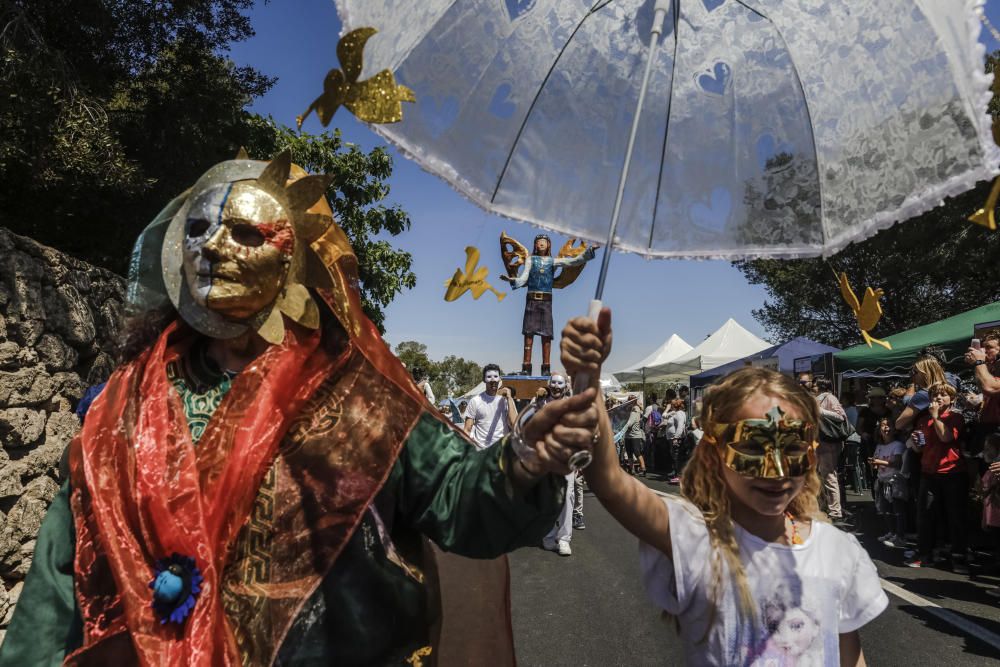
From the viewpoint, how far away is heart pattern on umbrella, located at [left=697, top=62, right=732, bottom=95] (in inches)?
66.5

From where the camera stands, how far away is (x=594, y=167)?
1.75 meters

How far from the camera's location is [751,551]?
1.72 meters

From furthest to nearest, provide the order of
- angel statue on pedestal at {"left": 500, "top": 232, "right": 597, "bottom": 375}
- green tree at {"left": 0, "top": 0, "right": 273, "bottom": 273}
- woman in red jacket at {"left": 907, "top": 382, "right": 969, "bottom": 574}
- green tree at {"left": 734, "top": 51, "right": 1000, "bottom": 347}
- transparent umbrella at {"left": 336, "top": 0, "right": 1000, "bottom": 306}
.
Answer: green tree at {"left": 734, "top": 51, "right": 1000, "bottom": 347} < angel statue on pedestal at {"left": 500, "top": 232, "right": 597, "bottom": 375} < green tree at {"left": 0, "top": 0, "right": 273, "bottom": 273} < woman in red jacket at {"left": 907, "top": 382, "right": 969, "bottom": 574} < transparent umbrella at {"left": 336, "top": 0, "right": 1000, "bottom": 306}

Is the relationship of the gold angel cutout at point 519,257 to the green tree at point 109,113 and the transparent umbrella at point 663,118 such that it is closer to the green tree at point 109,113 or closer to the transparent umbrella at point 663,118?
the green tree at point 109,113

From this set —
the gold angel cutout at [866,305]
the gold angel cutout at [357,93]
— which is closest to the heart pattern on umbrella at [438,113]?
the gold angel cutout at [357,93]

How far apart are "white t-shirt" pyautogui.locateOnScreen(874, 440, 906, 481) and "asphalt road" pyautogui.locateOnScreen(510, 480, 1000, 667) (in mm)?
812

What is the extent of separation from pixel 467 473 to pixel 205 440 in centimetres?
55

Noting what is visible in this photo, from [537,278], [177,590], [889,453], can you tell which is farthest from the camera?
[537,278]

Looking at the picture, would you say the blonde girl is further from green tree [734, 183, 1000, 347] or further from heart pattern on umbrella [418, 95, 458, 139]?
green tree [734, 183, 1000, 347]

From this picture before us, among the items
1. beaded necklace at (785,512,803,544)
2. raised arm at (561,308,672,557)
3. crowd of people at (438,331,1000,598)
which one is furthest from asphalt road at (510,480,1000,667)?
raised arm at (561,308,672,557)

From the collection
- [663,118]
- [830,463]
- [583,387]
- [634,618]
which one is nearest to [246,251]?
[583,387]

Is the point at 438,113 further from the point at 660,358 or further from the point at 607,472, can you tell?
the point at 660,358

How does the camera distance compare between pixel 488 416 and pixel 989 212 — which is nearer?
pixel 989 212

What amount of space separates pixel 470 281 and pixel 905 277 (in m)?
19.1
